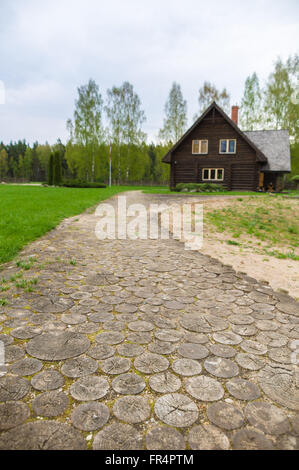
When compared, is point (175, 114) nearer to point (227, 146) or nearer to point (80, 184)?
point (80, 184)

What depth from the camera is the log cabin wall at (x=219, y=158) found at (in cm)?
2384

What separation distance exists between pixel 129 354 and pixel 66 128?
50.1m

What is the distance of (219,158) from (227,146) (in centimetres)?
119

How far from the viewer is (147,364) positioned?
212cm

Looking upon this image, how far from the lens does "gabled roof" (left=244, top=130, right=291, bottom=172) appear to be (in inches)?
985

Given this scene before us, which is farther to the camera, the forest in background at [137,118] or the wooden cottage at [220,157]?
the forest in background at [137,118]

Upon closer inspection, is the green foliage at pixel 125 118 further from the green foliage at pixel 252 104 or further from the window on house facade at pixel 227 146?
the window on house facade at pixel 227 146

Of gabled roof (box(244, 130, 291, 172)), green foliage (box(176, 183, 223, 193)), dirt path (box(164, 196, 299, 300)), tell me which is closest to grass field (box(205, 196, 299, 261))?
dirt path (box(164, 196, 299, 300))

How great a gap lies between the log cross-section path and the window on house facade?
22.3 meters

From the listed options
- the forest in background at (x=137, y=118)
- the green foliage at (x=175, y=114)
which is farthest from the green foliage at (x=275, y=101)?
the green foliage at (x=175, y=114)

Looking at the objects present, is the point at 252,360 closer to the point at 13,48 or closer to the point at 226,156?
the point at 13,48

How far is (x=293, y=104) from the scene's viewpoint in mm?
32562
